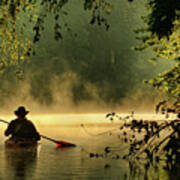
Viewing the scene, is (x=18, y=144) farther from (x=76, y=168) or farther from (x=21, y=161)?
(x=76, y=168)

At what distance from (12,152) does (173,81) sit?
864 centimetres

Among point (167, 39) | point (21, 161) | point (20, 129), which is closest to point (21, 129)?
point (20, 129)

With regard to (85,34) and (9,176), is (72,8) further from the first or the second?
(9,176)

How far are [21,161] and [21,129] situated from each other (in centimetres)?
633

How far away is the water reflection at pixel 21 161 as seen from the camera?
1609 cm

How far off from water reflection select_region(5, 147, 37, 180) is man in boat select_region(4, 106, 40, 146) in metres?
0.62

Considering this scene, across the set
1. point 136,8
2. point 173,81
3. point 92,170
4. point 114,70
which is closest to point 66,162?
point 92,170

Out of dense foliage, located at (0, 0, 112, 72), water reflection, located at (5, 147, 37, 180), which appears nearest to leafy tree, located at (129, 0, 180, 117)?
dense foliage, located at (0, 0, 112, 72)

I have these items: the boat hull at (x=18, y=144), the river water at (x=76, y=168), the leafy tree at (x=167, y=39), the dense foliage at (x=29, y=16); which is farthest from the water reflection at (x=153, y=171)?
the boat hull at (x=18, y=144)

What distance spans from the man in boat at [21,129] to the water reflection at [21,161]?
62 cm

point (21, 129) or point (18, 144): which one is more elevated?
point (21, 129)

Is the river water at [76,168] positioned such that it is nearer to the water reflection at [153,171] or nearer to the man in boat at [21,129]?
the water reflection at [153,171]

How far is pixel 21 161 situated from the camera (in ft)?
66.4

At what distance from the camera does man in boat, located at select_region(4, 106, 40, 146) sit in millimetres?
26531
